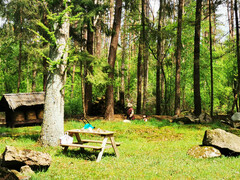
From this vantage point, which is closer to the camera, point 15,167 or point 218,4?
point 15,167

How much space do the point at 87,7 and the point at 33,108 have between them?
25.5 ft

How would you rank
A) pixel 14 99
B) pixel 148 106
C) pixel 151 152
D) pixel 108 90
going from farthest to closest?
pixel 148 106, pixel 108 90, pixel 14 99, pixel 151 152

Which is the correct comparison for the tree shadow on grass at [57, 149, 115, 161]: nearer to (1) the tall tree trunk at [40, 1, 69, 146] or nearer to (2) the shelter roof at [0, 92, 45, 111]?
(1) the tall tree trunk at [40, 1, 69, 146]

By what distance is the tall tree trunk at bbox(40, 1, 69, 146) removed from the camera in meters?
9.98

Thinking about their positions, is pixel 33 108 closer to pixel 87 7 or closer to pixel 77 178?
pixel 87 7

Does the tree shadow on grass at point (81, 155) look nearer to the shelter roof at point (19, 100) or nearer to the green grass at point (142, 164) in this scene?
the green grass at point (142, 164)

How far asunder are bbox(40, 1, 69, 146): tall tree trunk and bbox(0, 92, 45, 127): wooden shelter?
307 inches

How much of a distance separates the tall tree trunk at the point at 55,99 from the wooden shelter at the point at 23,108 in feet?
25.5

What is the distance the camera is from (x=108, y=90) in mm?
18594

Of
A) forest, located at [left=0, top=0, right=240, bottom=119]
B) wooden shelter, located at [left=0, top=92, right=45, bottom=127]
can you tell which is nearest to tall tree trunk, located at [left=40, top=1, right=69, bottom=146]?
forest, located at [left=0, top=0, right=240, bottom=119]

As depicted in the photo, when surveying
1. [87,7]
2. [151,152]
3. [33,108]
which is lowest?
[151,152]

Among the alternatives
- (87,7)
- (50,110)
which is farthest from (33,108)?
(50,110)

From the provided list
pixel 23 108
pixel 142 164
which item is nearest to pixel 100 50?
pixel 23 108

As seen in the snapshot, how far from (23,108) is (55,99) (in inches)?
365
